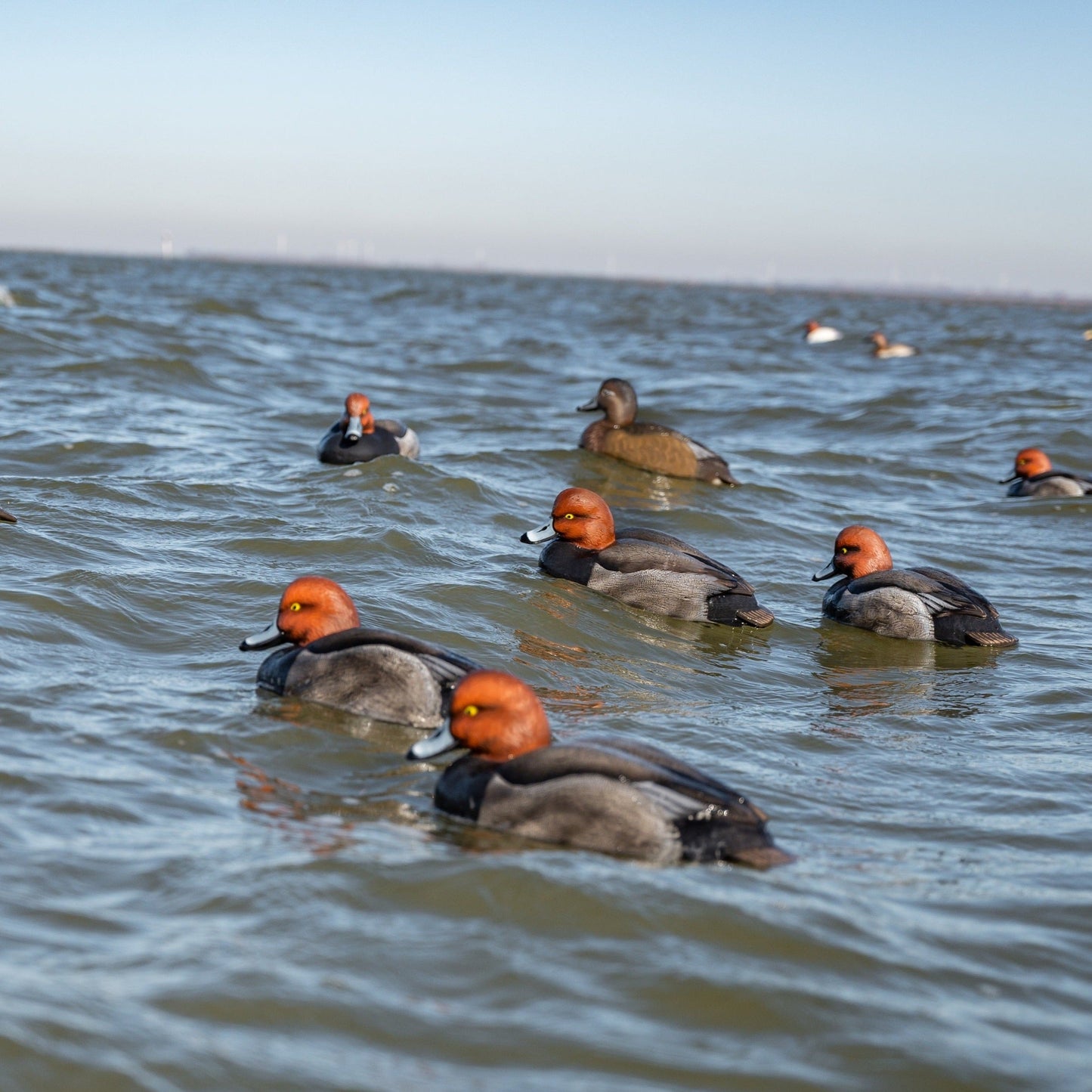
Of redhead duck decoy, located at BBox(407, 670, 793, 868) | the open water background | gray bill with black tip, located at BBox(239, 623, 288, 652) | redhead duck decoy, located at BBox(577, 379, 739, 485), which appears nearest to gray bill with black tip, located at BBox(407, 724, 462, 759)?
redhead duck decoy, located at BBox(407, 670, 793, 868)

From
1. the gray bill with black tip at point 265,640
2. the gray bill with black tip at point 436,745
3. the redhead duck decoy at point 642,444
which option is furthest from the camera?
the redhead duck decoy at point 642,444

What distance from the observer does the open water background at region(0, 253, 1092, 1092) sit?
4.21 meters

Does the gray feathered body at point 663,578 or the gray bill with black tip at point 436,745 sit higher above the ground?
the gray feathered body at point 663,578

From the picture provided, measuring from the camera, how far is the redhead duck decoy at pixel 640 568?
32.4 feet

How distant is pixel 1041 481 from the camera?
52.4ft

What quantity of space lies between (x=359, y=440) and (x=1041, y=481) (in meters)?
7.73

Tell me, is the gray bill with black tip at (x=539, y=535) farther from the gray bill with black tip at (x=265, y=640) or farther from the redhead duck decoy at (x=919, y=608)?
the gray bill with black tip at (x=265, y=640)

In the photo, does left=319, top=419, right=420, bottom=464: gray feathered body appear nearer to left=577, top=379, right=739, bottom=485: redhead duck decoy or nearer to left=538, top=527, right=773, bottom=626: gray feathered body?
left=577, top=379, right=739, bottom=485: redhead duck decoy

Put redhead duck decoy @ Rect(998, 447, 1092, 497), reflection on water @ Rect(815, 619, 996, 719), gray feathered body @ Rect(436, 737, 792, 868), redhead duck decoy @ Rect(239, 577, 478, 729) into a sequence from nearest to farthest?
gray feathered body @ Rect(436, 737, 792, 868) → redhead duck decoy @ Rect(239, 577, 478, 729) → reflection on water @ Rect(815, 619, 996, 719) → redhead duck decoy @ Rect(998, 447, 1092, 497)

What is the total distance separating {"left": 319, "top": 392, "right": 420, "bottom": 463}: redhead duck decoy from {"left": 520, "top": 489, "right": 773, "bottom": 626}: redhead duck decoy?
13.9 ft

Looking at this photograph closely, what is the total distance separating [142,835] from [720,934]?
225cm

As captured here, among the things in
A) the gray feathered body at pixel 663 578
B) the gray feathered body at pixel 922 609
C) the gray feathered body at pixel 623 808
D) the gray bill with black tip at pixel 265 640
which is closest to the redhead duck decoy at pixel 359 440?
the gray feathered body at pixel 663 578

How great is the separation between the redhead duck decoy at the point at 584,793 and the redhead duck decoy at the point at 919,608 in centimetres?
440

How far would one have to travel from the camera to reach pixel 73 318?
93.0ft
